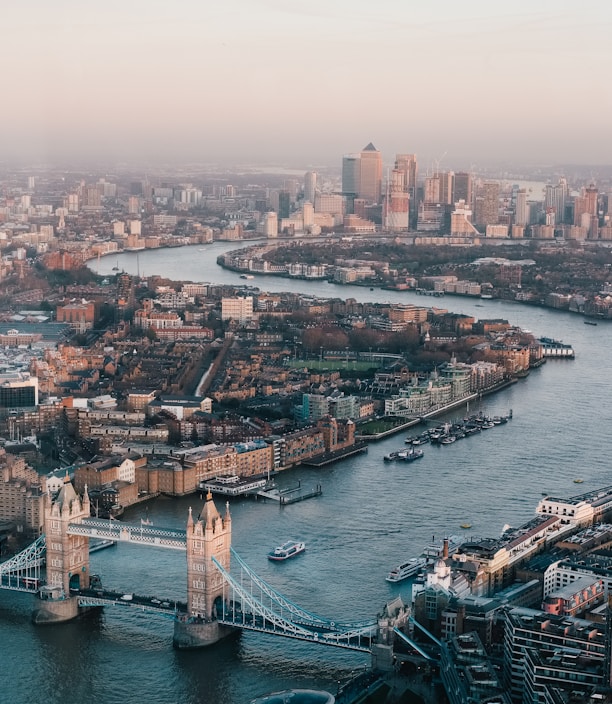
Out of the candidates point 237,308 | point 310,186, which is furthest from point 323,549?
point 310,186

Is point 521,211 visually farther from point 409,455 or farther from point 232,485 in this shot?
point 232,485

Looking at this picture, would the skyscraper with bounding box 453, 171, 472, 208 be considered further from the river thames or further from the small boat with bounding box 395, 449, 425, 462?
the small boat with bounding box 395, 449, 425, 462

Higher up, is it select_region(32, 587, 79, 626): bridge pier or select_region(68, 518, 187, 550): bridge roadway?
select_region(68, 518, 187, 550): bridge roadway

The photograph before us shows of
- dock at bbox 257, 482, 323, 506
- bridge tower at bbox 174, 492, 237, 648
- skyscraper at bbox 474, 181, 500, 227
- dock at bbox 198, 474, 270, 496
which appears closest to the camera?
bridge tower at bbox 174, 492, 237, 648

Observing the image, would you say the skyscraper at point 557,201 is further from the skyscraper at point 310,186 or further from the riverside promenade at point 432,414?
the riverside promenade at point 432,414

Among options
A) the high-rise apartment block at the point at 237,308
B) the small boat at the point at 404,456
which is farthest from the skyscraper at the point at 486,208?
the small boat at the point at 404,456

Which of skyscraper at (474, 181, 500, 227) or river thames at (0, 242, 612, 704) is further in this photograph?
skyscraper at (474, 181, 500, 227)

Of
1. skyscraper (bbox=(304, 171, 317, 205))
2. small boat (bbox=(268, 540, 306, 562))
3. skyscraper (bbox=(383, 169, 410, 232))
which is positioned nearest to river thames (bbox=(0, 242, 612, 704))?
small boat (bbox=(268, 540, 306, 562))

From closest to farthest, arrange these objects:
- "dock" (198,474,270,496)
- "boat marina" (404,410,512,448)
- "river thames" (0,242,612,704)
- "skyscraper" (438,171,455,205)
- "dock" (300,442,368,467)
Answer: "river thames" (0,242,612,704), "dock" (198,474,270,496), "dock" (300,442,368,467), "boat marina" (404,410,512,448), "skyscraper" (438,171,455,205)
